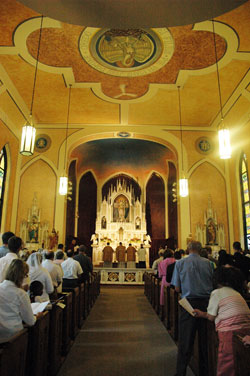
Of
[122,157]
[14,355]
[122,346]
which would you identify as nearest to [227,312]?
[14,355]

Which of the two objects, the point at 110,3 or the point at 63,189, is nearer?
the point at 110,3

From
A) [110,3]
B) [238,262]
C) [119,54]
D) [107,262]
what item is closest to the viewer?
[110,3]

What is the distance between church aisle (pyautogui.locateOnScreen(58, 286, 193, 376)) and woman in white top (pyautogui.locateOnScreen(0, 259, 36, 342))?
60.8 inches

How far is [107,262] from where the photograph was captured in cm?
1492

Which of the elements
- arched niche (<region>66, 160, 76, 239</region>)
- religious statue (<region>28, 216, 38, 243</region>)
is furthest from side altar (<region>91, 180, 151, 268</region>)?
religious statue (<region>28, 216, 38, 243</region>)

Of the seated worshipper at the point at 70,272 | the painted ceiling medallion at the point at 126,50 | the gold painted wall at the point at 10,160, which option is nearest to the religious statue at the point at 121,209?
the gold painted wall at the point at 10,160

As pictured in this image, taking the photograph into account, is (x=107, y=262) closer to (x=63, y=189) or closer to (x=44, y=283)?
(x=63, y=189)

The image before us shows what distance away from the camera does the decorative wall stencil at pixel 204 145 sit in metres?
12.7

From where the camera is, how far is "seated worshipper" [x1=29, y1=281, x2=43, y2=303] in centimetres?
343

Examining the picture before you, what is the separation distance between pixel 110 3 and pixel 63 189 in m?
7.45

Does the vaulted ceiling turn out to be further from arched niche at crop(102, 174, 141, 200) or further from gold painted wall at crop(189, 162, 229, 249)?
arched niche at crop(102, 174, 141, 200)

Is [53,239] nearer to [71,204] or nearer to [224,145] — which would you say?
[71,204]

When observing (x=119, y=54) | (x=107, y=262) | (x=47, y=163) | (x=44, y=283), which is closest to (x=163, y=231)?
(x=107, y=262)

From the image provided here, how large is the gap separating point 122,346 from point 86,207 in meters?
13.6
